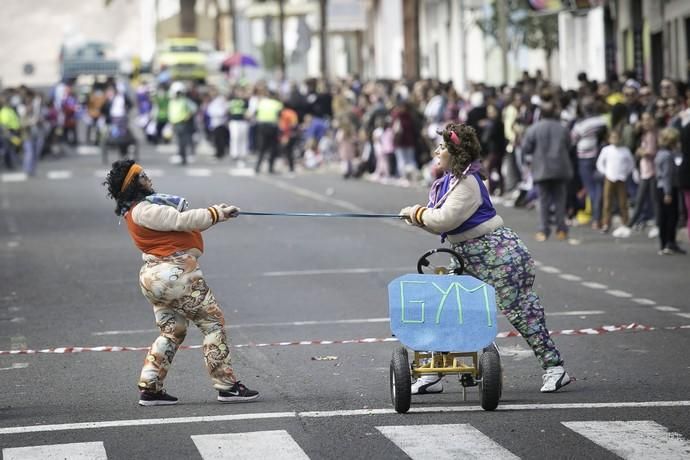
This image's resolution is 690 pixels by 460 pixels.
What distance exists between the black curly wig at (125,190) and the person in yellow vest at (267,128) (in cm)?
2957

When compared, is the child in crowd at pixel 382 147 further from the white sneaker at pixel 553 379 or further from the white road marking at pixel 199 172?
the white sneaker at pixel 553 379

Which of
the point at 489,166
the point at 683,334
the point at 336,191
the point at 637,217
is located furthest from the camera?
the point at 336,191

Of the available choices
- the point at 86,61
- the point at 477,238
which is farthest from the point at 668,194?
the point at 86,61

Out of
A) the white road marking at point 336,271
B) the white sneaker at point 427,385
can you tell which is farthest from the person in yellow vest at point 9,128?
the white sneaker at point 427,385

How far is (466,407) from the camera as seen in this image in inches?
418

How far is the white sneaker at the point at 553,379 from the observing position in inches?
438

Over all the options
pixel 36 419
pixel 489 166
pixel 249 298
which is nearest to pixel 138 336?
pixel 249 298

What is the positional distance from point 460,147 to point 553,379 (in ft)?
4.90

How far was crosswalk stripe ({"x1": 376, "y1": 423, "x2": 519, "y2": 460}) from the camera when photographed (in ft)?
29.8

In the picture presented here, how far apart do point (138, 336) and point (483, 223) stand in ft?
14.9

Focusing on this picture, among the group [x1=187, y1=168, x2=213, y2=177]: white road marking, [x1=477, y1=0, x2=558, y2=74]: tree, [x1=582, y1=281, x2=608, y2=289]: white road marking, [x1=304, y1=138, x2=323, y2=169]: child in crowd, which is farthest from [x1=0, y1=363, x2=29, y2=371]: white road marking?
[x1=477, y1=0, x2=558, y2=74]: tree

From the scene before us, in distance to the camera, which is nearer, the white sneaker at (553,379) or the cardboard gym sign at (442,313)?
the cardboard gym sign at (442,313)

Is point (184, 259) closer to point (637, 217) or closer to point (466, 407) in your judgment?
point (466, 407)

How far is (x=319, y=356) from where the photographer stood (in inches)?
518
